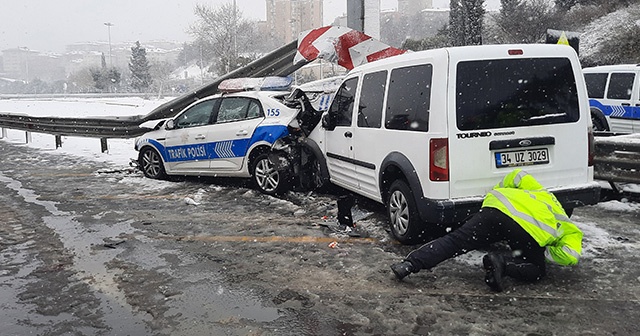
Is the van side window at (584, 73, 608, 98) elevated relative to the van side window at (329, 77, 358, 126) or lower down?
elevated

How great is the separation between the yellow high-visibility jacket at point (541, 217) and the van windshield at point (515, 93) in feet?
2.42

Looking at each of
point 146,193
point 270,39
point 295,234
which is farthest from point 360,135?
point 270,39

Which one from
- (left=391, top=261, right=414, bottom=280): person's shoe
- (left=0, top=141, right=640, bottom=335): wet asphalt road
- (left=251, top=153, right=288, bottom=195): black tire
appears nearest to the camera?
(left=0, top=141, right=640, bottom=335): wet asphalt road

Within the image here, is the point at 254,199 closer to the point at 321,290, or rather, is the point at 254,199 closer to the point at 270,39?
the point at 321,290

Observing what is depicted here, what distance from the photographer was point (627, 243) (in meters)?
5.21

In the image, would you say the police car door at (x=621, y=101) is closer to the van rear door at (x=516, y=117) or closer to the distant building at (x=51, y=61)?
the van rear door at (x=516, y=117)

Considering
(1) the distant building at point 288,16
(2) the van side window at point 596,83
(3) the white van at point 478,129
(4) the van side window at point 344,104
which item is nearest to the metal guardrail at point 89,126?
(4) the van side window at point 344,104

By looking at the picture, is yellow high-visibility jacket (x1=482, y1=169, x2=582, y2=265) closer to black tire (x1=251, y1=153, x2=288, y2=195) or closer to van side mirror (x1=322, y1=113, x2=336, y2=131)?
van side mirror (x1=322, y1=113, x2=336, y2=131)

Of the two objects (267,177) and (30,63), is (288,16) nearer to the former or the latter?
(267,177)

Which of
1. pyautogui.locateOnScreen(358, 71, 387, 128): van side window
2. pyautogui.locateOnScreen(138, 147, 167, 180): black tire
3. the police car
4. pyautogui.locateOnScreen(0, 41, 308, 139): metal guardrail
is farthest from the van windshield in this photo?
pyautogui.locateOnScreen(0, 41, 308, 139): metal guardrail

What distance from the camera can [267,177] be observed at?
313 inches

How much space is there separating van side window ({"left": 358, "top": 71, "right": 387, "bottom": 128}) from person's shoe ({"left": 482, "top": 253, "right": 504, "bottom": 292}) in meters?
2.03

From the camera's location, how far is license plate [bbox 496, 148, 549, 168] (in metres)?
4.72

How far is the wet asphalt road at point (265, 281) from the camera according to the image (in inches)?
145
